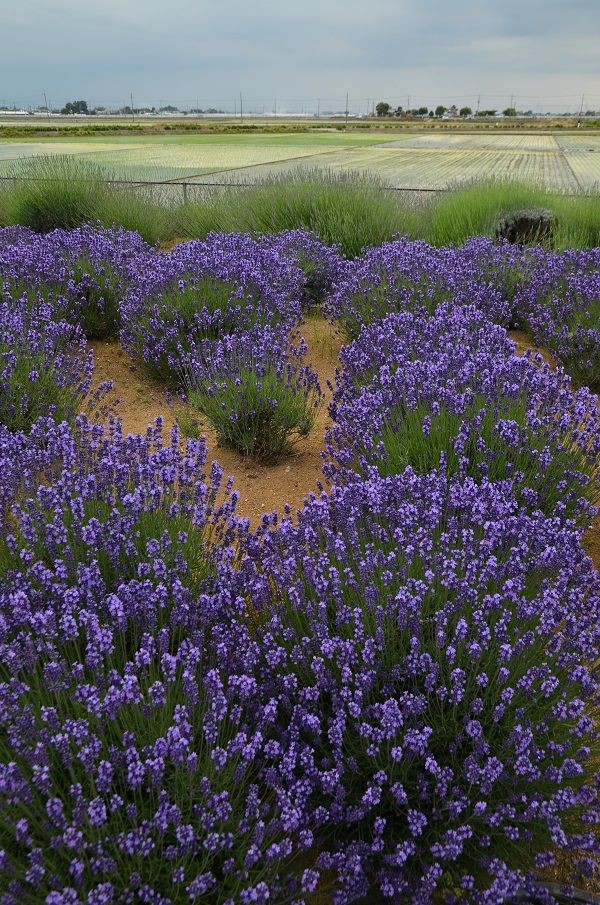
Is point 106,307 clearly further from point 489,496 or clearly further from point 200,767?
point 200,767

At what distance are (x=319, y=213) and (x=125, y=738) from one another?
704 centimetres

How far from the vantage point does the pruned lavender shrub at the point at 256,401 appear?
3633 millimetres

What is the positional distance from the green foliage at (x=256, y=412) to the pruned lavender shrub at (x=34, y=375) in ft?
2.60

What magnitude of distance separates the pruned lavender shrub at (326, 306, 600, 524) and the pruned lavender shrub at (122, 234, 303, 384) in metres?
1.54

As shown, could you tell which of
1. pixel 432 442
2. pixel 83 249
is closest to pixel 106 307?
pixel 83 249

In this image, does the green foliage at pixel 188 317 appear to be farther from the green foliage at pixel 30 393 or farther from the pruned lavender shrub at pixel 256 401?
the green foliage at pixel 30 393

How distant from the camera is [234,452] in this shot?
3.80 m

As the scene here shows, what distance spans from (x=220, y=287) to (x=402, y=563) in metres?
3.49

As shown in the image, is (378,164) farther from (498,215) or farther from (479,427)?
(479,427)

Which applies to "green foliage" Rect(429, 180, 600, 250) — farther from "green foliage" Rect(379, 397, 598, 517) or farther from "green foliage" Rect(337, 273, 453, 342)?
"green foliage" Rect(379, 397, 598, 517)

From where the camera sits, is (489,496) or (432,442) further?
(432,442)

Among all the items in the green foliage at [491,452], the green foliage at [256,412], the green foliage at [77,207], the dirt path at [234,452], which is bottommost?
the dirt path at [234,452]

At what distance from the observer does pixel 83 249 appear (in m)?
5.92

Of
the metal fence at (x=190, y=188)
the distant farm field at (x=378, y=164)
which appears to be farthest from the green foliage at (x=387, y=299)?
the distant farm field at (x=378, y=164)
